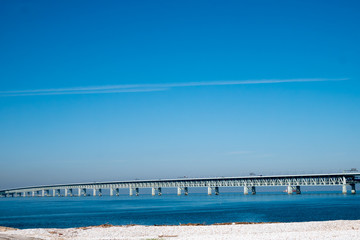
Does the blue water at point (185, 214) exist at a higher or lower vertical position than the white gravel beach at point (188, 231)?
lower

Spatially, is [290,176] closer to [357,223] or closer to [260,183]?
[260,183]

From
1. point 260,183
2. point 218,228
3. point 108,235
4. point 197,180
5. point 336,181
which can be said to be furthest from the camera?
point 197,180

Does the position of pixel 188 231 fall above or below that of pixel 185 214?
above

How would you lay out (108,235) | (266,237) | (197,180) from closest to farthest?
(266,237)
(108,235)
(197,180)

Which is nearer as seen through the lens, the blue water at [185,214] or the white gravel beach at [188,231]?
the white gravel beach at [188,231]

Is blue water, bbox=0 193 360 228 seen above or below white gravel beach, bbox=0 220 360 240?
below

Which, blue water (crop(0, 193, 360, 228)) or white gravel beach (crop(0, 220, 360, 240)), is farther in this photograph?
blue water (crop(0, 193, 360, 228))

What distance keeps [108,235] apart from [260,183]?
146835 millimetres

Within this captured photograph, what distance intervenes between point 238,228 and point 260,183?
466 ft

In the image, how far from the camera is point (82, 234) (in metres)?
37.1

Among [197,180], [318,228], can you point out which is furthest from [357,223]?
[197,180]

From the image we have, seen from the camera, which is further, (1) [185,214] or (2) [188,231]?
(1) [185,214]

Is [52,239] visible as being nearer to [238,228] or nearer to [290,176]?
[238,228]

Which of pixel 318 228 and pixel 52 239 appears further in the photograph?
pixel 318 228
